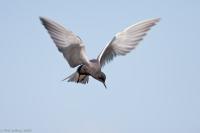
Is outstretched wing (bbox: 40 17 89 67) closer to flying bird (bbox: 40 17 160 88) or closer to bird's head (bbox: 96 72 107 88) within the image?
flying bird (bbox: 40 17 160 88)

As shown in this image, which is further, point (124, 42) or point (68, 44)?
point (124, 42)

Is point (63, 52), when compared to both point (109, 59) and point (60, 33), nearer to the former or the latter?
point (60, 33)

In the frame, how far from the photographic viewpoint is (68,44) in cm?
1595

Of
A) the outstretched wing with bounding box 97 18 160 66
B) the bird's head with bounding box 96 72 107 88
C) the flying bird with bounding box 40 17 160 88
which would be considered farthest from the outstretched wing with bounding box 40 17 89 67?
the outstretched wing with bounding box 97 18 160 66

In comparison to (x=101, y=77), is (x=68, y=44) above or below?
above

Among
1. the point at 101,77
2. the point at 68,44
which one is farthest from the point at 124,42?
the point at 101,77

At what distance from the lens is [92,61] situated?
1602cm

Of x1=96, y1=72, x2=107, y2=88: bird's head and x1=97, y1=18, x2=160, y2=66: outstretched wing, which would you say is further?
x1=97, y1=18, x2=160, y2=66: outstretched wing

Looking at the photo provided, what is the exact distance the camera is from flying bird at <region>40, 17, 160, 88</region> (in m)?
15.6

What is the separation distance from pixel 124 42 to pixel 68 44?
2.39 meters

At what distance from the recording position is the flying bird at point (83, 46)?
1555cm

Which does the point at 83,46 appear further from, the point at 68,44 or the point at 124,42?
the point at 124,42

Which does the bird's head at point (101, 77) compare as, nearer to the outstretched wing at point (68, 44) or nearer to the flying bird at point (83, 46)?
the flying bird at point (83, 46)

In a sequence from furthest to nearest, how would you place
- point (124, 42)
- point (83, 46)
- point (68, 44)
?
point (124, 42) → point (83, 46) → point (68, 44)
